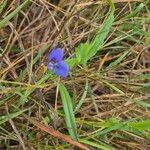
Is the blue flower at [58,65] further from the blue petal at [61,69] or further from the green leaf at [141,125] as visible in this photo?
the green leaf at [141,125]

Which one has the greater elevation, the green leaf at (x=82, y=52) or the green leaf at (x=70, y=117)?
the green leaf at (x=82, y=52)

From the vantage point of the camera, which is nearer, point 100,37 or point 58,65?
point 58,65

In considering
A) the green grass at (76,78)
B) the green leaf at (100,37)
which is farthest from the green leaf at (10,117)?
the green leaf at (100,37)

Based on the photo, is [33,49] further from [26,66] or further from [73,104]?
[73,104]

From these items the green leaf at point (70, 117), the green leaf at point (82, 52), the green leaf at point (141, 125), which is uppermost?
the green leaf at point (82, 52)

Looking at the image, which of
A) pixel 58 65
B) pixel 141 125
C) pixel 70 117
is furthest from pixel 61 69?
pixel 141 125

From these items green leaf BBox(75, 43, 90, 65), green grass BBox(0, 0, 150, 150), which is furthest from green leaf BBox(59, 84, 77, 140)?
green leaf BBox(75, 43, 90, 65)

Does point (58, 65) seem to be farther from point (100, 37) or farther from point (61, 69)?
point (100, 37)

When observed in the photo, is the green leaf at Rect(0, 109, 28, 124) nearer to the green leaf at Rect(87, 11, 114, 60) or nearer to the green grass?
the green grass
